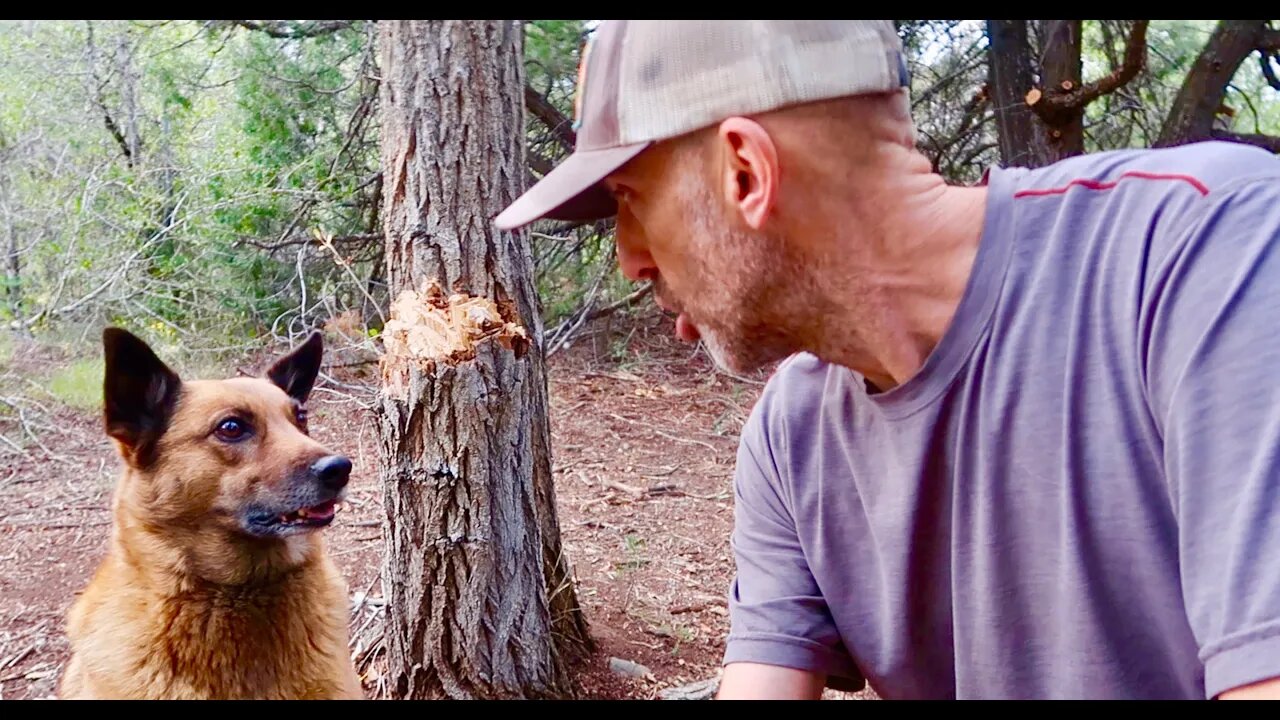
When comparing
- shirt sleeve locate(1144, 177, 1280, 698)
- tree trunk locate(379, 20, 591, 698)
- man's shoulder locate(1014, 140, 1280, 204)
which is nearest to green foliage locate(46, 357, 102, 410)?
tree trunk locate(379, 20, 591, 698)

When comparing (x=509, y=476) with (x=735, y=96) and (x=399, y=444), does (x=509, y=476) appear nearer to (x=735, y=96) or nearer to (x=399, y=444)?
(x=399, y=444)

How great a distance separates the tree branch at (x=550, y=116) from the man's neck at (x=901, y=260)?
2.31 m

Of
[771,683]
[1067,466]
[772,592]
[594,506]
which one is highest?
[1067,466]

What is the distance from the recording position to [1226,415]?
3.12 ft

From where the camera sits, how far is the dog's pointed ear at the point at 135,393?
1726mm

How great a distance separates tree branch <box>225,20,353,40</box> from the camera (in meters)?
2.62

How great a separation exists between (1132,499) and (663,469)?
3571 millimetres

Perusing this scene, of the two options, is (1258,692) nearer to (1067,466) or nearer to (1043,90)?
(1067,466)

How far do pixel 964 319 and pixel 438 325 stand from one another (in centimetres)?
144

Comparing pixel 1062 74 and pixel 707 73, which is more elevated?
pixel 1062 74

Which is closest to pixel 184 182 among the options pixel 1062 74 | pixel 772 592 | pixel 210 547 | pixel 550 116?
pixel 210 547

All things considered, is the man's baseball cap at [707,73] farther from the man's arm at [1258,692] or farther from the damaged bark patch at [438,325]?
the damaged bark patch at [438,325]

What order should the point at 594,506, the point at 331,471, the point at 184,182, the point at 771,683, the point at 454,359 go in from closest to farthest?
the point at 771,683
the point at 331,471
the point at 454,359
the point at 184,182
the point at 594,506

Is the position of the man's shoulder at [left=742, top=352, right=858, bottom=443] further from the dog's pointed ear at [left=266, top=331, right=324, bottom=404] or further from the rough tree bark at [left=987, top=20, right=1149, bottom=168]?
the rough tree bark at [left=987, top=20, right=1149, bottom=168]
